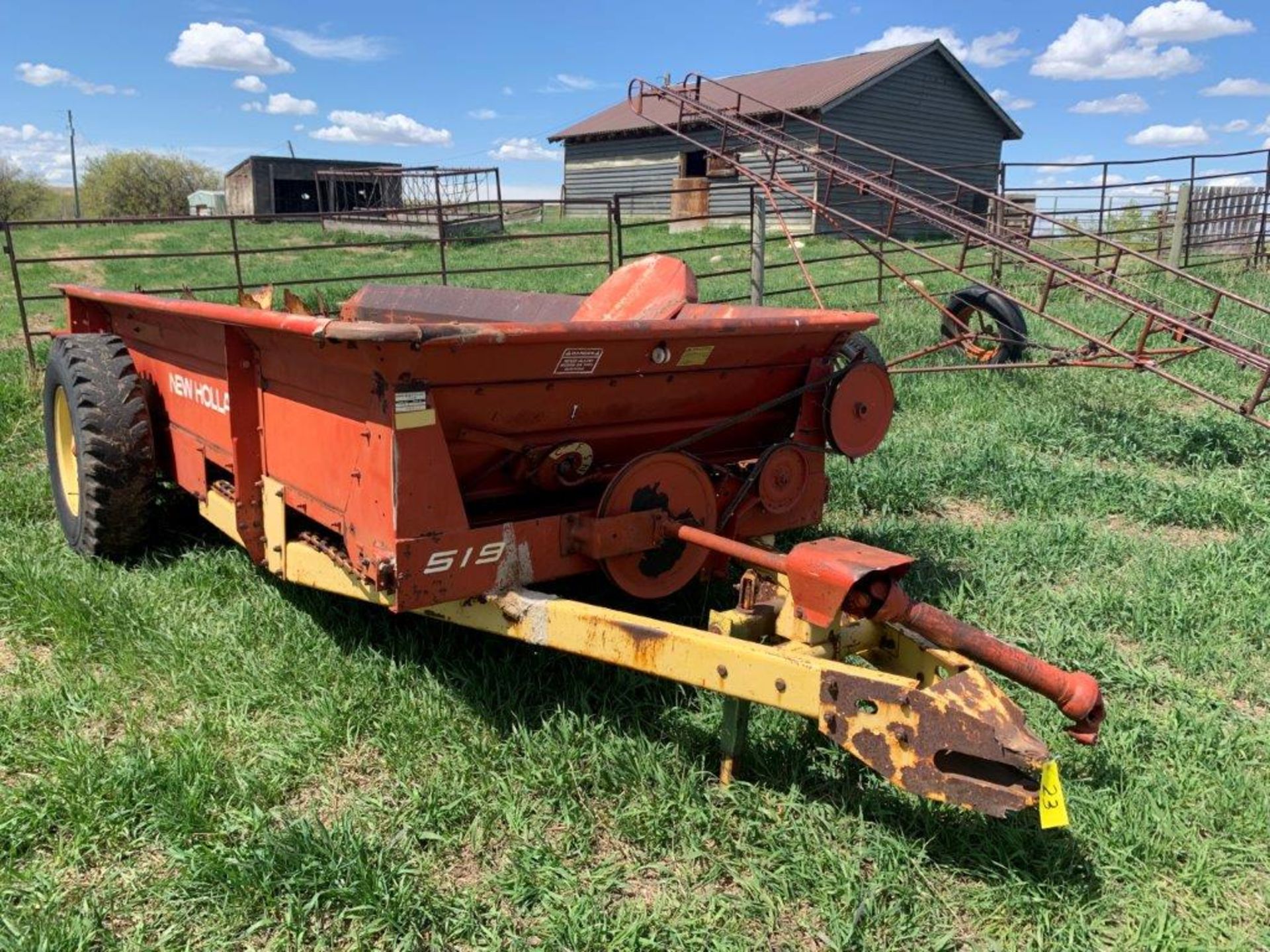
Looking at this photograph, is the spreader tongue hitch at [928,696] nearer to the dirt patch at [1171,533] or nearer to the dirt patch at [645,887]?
the dirt patch at [645,887]

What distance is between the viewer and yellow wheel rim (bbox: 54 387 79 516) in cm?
459

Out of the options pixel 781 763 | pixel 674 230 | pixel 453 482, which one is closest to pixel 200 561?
pixel 453 482

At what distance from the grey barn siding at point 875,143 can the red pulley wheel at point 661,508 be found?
64.5ft

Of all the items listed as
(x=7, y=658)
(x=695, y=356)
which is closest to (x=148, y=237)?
(x=7, y=658)

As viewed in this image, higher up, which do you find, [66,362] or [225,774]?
[66,362]

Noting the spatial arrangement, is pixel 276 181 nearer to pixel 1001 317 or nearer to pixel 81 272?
pixel 81 272

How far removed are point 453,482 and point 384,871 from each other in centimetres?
103

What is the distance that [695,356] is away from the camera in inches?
126

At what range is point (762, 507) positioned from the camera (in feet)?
12.0

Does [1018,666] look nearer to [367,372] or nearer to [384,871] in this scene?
[384,871]

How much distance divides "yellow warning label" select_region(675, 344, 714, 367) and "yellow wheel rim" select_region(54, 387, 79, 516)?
3108 mm

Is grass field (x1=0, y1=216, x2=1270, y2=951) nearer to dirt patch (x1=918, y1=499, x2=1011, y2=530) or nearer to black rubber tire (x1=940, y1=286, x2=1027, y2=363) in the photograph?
dirt patch (x1=918, y1=499, x2=1011, y2=530)

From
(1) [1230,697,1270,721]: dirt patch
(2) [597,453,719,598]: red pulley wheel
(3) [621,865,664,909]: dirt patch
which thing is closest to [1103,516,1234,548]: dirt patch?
(1) [1230,697,1270,721]: dirt patch

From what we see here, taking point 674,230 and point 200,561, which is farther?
point 674,230
